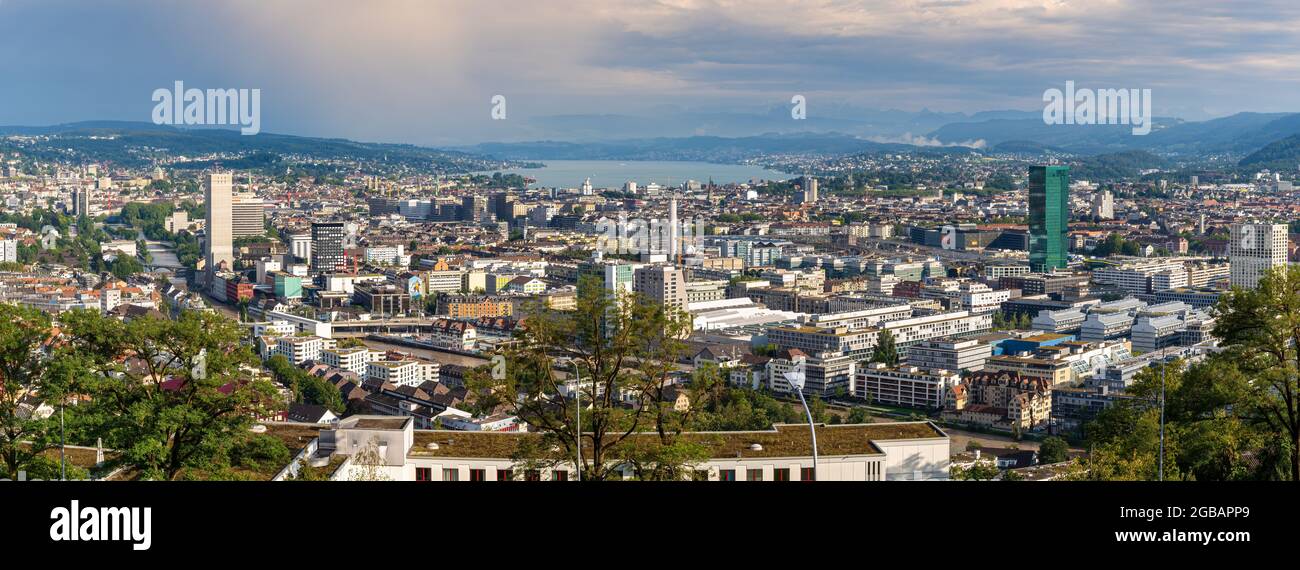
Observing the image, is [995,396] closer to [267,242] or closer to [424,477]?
[424,477]

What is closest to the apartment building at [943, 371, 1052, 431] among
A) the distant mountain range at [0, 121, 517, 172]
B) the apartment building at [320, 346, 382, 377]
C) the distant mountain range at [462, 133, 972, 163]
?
the apartment building at [320, 346, 382, 377]

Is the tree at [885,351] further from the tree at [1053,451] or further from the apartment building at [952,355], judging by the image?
the tree at [1053,451]

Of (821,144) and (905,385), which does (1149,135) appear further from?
(905,385)

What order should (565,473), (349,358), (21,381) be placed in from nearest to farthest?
1. (21,381)
2. (565,473)
3. (349,358)

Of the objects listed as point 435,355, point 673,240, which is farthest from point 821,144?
point 435,355

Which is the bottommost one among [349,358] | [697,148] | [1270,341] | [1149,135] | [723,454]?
[349,358]

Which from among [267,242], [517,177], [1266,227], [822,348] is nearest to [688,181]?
[517,177]
